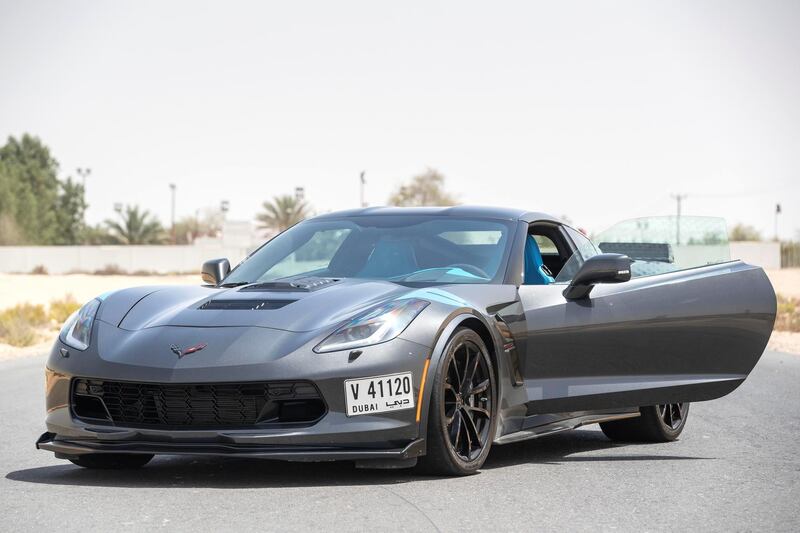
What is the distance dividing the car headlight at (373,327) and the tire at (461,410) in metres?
0.28

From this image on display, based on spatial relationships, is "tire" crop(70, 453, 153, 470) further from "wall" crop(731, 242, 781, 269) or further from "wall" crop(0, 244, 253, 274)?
"wall" crop(731, 242, 781, 269)

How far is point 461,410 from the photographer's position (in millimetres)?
6574

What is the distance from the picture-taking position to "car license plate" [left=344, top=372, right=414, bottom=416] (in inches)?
237

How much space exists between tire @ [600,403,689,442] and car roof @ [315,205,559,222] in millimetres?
1471

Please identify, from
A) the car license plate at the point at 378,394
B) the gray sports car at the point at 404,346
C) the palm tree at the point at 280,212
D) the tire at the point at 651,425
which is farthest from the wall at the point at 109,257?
the car license plate at the point at 378,394

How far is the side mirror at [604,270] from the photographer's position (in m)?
7.18

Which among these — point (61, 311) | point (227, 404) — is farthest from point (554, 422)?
point (61, 311)

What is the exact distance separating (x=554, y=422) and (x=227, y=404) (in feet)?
7.05

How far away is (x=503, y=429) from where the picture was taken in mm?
6887

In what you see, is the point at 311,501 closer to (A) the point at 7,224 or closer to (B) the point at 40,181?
(A) the point at 7,224

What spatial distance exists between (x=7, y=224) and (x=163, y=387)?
96751 mm

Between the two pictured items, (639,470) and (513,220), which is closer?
(639,470)

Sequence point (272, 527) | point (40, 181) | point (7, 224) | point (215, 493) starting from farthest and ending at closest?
1. point (40, 181)
2. point (7, 224)
3. point (215, 493)
4. point (272, 527)

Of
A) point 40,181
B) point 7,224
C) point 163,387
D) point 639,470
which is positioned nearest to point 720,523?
point 639,470
